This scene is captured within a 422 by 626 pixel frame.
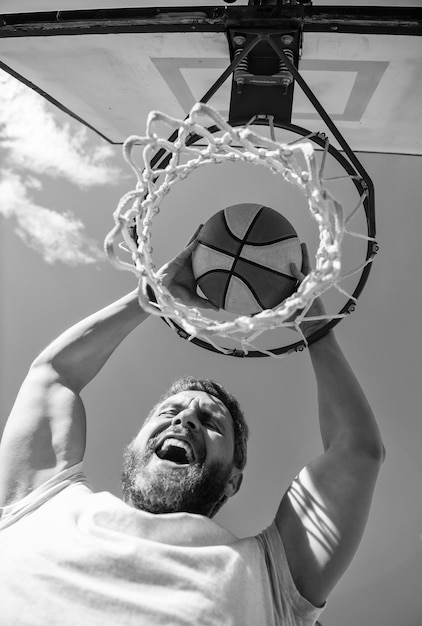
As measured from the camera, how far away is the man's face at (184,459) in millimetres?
2721

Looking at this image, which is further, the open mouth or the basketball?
the basketball

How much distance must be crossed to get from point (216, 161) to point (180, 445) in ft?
4.58

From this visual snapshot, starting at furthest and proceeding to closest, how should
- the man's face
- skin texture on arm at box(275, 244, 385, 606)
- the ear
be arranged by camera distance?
the ear, the man's face, skin texture on arm at box(275, 244, 385, 606)

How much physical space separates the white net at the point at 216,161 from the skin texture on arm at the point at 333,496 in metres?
0.46

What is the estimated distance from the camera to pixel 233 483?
3.12 m

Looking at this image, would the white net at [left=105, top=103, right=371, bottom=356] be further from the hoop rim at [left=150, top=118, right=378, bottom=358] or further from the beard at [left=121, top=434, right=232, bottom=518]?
the beard at [left=121, top=434, right=232, bottom=518]

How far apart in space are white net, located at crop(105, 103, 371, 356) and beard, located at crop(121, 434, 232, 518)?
2.06ft

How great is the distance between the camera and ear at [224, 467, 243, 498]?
3.01m

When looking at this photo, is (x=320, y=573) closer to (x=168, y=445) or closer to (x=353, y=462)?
(x=353, y=462)

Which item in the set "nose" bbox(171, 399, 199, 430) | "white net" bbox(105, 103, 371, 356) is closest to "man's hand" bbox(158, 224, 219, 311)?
"white net" bbox(105, 103, 371, 356)

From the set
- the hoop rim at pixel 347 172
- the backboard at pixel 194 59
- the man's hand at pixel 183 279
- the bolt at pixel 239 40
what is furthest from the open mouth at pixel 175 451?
the bolt at pixel 239 40

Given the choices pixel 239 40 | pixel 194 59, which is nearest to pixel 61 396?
pixel 239 40

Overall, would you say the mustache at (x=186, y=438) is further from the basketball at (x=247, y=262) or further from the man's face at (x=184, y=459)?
the basketball at (x=247, y=262)

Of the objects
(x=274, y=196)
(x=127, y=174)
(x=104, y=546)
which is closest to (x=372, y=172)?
(x=274, y=196)
